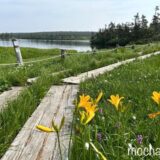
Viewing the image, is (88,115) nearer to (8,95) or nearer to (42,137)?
(42,137)

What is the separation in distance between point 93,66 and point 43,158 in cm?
930

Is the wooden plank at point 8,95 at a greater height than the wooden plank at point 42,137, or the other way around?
the wooden plank at point 42,137

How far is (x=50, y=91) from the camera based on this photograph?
7.88 m

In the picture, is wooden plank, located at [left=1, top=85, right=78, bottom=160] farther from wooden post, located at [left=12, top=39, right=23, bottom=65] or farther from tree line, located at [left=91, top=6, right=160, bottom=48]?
tree line, located at [left=91, top=6, right=160, bottom=48]

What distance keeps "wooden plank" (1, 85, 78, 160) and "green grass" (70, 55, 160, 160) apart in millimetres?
340

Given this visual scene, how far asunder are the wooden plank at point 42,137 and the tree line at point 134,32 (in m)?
88.3

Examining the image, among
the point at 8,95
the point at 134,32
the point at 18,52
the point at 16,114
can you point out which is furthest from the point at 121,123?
the point at 134,32

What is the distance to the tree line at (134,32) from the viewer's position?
103 metres

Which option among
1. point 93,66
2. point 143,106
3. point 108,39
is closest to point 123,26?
point 108,39

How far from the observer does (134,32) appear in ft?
355

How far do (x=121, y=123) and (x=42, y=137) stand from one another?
1.22 metres

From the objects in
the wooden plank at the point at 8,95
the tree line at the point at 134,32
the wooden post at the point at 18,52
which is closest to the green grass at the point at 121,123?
the wooden plank at the point at 8,95

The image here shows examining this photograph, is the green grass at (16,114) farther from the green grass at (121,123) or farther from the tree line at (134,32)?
the tree line at (134,32)

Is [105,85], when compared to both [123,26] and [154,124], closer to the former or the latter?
[154,124]
